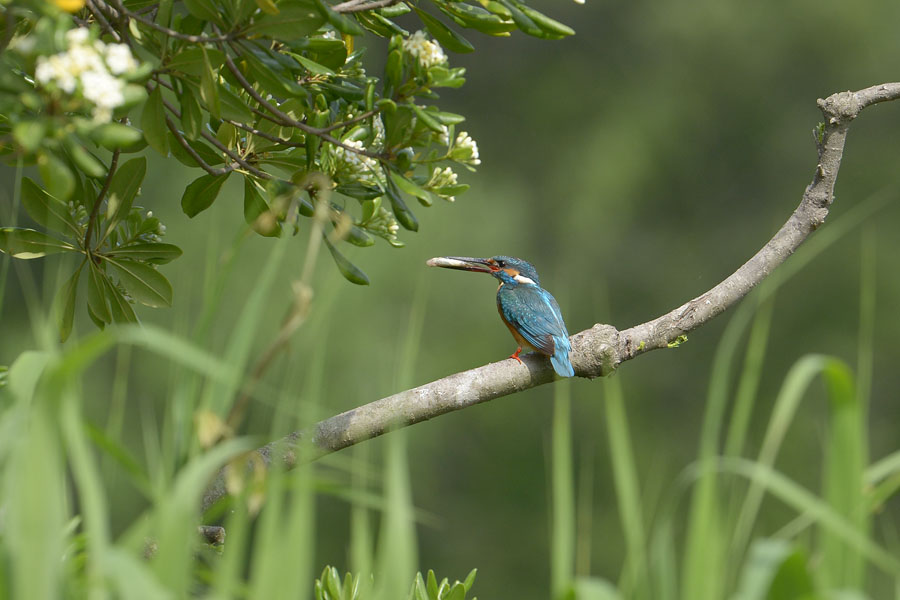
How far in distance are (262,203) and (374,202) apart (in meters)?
0.27

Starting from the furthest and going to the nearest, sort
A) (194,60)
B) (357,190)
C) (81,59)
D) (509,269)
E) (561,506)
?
(509,269)
(357,190)
(194,60)
(81,59)
(561,506)

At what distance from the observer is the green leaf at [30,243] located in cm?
224

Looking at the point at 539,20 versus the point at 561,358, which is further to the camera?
the point at 561,358

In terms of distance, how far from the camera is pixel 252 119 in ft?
7.00

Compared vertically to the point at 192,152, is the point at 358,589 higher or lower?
lower

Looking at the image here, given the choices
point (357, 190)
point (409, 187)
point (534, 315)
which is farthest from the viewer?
point (534, 315)

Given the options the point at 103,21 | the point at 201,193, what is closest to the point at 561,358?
the point at 201,193

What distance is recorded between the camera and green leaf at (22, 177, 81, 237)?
7.47 feet

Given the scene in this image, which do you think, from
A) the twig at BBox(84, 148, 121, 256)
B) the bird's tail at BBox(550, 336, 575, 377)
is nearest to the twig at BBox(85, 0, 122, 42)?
the twig at BBox(84, 148, 121, 256)

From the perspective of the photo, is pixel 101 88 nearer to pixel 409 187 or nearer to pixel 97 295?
pixel 409 187

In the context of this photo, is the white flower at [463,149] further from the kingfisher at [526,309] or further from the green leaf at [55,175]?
the green leaf at [55,175]

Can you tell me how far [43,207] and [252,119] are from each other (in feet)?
1.87

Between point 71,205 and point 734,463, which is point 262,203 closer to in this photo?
point 71,205

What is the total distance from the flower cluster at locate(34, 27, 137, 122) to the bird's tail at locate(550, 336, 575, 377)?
1729 millimetres
